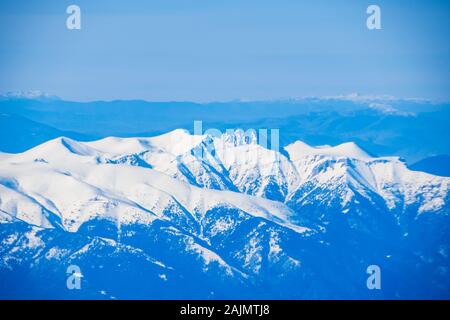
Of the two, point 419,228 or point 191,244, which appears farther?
point 419,228

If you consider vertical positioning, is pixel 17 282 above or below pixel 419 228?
below

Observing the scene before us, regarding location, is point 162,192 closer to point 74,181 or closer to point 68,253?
point 74,181

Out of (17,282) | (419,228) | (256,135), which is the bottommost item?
(17,282)

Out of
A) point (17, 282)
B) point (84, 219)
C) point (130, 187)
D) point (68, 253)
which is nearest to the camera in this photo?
point (17, 282)

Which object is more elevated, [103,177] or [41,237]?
[103,177]

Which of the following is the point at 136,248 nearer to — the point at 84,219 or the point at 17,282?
the point at 84,219
